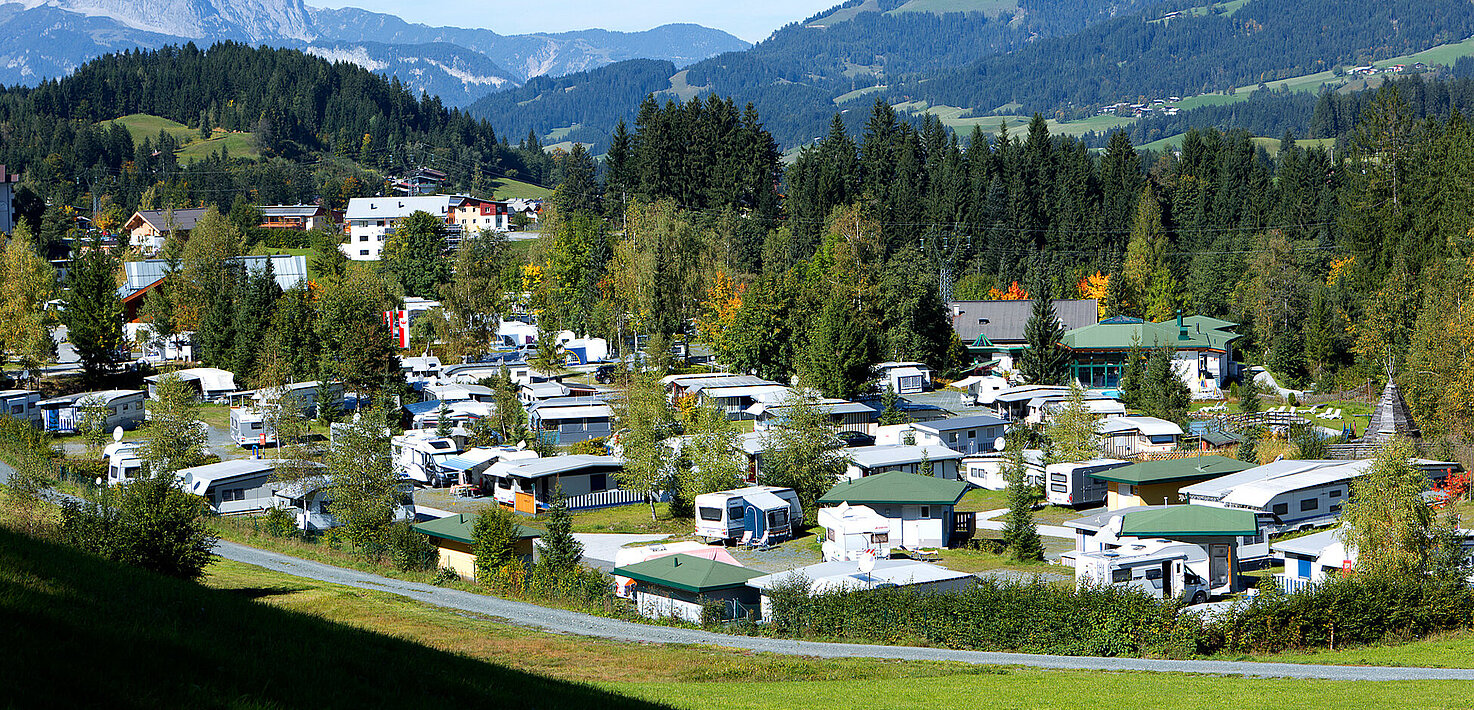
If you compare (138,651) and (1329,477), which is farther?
(1329,477)

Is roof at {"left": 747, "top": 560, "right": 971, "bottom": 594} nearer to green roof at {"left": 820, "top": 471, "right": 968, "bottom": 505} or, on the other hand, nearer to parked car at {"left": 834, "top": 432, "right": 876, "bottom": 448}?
green roof at {"left": 820, "top": 471, "right": 968, "bottom": 505}

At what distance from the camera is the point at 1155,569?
2453 centimetres

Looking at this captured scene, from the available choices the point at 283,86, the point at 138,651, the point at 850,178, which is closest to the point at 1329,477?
the point at 138,651

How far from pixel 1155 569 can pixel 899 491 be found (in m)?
8.24

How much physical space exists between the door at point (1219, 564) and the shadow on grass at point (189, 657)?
18.6 m

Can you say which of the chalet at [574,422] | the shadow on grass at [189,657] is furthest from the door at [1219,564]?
the chalet at [574,422]

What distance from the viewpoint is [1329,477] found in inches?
1237

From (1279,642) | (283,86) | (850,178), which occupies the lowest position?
(1279,642)

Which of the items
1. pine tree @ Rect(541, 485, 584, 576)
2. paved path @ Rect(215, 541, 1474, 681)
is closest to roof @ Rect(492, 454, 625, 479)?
paved path @ Rect(215, 541, 1474, 681)

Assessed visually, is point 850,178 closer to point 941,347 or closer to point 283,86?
point 941,347

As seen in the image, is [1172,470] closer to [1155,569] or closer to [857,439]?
[1155,569]

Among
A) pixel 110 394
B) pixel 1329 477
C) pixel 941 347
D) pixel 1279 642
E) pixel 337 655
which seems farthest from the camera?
pixel 941 347

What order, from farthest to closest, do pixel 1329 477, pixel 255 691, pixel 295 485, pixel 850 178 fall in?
1. pixel 850 178
2. pixel 295 485
3. pixel 1329 477
4. pixel 255 691

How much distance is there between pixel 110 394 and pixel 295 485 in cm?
1730
